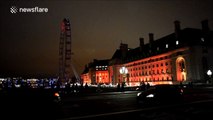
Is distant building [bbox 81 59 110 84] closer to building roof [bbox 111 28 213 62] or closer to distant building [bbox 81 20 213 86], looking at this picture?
distant building [bbox 81 20 213 86]

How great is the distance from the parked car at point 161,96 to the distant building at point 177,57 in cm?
4824

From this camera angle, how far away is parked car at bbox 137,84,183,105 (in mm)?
14445

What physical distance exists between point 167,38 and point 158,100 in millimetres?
70307

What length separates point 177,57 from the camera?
68.0 meters

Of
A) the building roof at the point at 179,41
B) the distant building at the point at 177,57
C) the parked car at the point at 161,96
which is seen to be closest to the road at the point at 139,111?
the parked car at the point at 161,96

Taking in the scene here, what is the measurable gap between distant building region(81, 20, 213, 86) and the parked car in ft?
158

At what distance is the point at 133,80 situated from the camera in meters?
100

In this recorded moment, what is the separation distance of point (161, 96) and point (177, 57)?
57462 mm

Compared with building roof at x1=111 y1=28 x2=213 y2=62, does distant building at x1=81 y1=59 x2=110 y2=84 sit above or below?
below

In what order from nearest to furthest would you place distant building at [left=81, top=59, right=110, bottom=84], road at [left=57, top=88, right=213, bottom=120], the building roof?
1. road at [left=57, top=88, right=213, bottom=120]
2. the building roof
3. distant building at [left=81, top=59, right=110, bottom=84]

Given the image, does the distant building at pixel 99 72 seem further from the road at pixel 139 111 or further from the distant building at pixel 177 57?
the road at pixel 139 111

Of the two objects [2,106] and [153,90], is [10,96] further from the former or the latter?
[153,90]

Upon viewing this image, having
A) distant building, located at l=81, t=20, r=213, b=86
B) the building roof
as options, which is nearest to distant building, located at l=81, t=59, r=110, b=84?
distant building, located at l=81, t=20, r=213, b=86

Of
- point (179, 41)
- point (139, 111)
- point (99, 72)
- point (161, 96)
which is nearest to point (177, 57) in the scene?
point (179, 41)
